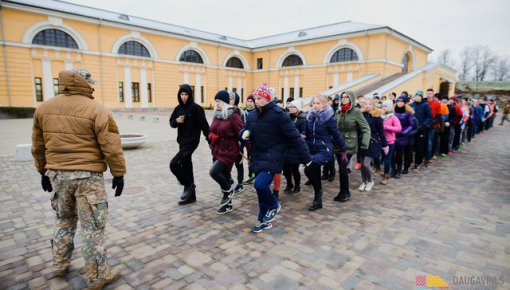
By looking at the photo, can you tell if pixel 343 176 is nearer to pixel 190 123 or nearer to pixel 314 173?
pixel 314 173

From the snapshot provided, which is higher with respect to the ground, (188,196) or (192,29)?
(192,29)

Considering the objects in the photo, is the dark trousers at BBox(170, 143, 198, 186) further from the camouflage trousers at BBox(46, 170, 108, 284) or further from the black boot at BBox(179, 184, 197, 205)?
the camouflage trousers at BBox(46, 170, 108, 284)

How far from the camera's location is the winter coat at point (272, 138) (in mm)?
4074

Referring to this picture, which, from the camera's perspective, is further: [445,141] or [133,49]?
[133,49]

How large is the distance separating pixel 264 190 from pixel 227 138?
118cm

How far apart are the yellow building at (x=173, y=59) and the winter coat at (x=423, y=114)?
31.2 feet

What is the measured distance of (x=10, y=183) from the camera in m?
6.32

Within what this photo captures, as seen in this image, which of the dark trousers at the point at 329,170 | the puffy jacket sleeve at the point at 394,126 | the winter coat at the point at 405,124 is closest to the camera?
the puffy jacket sleeve at the point at 394,126

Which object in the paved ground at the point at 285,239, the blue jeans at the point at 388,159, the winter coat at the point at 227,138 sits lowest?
the paved ground at the point at 285,239

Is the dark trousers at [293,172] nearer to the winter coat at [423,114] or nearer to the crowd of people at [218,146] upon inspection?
the crowd of people at [218,146]

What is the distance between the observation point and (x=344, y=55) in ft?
106

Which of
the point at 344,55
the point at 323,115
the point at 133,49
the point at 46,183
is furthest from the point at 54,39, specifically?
the point at 323,115

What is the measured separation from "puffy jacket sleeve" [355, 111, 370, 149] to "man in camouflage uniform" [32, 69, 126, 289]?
4.27 m
